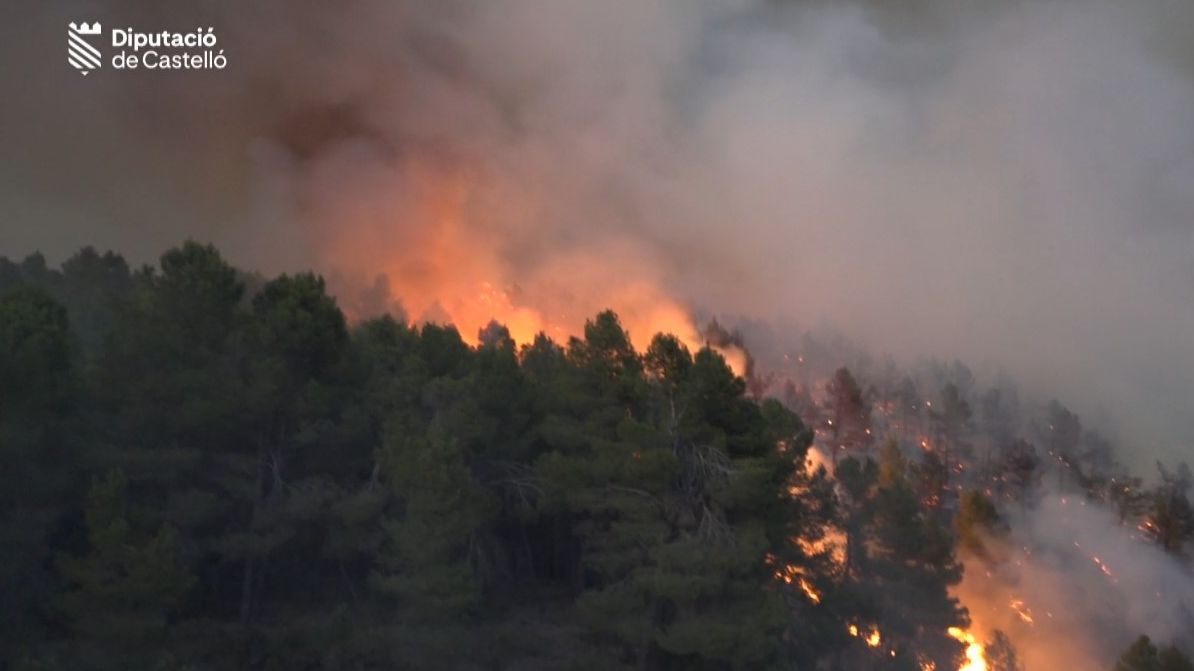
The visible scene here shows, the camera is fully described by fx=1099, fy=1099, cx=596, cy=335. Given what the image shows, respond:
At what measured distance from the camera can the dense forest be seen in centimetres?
1800

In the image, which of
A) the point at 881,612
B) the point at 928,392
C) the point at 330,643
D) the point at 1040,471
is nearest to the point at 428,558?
the point at 330,643

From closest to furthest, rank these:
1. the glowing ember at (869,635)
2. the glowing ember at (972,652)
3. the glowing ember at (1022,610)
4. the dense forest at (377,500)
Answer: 1. the dense forest at (377,500)
2. the glowing ember at (869,635)
3. the glowing ember at (972,652)
4. the glowing ember at (1022,610)

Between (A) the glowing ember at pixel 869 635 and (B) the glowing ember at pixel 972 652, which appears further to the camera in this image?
(B) the glowing ember at pixel 972 652

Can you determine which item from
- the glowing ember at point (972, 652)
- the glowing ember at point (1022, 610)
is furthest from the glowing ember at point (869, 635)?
the glowing ember at point (1022, 610)

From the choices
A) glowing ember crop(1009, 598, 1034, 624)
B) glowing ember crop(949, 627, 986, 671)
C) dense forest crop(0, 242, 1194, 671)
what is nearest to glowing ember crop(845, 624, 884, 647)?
dense forest crop(0, 242, 1194, 671)

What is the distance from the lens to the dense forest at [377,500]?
59.1ft

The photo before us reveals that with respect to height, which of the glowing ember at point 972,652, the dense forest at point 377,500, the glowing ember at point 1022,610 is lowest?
the glowing ember at point 972,652

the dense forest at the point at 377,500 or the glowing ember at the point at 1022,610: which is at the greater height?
the dense forest at the point at 377,500

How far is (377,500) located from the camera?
20.8 metres

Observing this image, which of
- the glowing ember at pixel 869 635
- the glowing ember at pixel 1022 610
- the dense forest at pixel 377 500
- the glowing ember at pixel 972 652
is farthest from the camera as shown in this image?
the glowing ember at pixel 1022 610

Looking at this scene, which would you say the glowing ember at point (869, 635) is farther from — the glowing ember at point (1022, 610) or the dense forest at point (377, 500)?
the glowing ember at point (1022, 610)

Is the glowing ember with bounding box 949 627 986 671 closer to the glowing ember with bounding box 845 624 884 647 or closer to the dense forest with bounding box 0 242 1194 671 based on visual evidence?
the glowing ember with bounding box 845 624 884 647

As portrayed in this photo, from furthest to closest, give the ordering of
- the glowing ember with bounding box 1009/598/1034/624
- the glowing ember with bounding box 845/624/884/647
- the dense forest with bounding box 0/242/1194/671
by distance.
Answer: the glowing ember with bounding box 1009/598/1034/624
the glowing ember with bounding box 845/624/884/647
the dense forest with bounding box 0/242/1194/671

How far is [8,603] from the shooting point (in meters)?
17.3
